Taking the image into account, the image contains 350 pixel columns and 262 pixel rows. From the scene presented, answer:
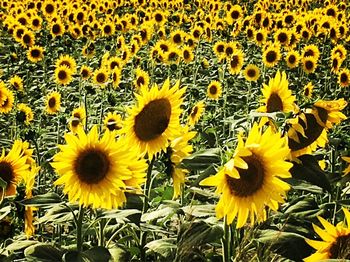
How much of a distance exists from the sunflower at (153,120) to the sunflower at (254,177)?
565mm

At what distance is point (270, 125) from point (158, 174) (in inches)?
37.2

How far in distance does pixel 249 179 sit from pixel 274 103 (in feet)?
2.02

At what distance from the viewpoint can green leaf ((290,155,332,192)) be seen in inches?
90.4

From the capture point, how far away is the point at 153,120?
2830 millimetres

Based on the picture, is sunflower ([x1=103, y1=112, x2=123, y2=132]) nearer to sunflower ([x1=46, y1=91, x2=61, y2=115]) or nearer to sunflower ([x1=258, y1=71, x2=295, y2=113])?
sunflower ([x1=258, y1=71, x2=295, y2=113])

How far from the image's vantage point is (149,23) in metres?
10.5

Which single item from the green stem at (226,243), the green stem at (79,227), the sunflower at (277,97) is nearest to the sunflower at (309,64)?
the sunflower at (277,97)

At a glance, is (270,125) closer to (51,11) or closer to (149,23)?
(149,23)

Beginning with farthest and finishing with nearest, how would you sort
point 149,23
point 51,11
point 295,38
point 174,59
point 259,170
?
point 51,11
point 149,23
point 295,38
point 174,59
point 259,170

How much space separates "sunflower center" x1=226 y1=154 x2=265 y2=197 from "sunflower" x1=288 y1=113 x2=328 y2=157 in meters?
0.16

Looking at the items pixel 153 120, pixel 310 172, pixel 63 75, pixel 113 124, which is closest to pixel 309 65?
pixel 63 75

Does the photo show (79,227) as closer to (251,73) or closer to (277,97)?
(277,97)

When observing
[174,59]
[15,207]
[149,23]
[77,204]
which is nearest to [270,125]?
[77,204]

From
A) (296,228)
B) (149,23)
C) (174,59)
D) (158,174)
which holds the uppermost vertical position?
(149,23)
